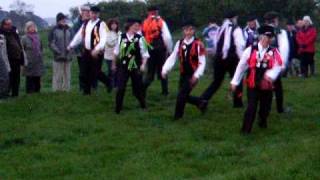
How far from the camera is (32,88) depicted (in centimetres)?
1986

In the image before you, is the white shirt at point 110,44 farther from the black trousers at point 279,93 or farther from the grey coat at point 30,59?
the black trousers at point 279,93

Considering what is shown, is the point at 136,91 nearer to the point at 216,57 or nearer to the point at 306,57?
the point at 216,57

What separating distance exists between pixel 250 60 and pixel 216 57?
2935 millimetres

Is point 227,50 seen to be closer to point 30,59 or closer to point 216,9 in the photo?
point 30,59

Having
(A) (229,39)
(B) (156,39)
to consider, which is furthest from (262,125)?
(B) (156,39)

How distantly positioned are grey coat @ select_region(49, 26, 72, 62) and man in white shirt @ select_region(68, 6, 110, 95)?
1443mm

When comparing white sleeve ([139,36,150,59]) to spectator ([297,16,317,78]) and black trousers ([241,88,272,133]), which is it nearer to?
black trousers ([241,88,272,133])

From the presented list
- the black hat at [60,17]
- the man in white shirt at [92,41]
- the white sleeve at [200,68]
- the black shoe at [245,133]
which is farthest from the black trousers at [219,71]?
the black hat at [60,17]

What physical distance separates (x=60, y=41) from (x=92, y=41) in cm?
230

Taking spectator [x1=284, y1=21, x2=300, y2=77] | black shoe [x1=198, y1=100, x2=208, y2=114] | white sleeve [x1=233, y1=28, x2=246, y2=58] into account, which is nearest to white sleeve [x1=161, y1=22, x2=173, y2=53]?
white sleeve [x1=233, y1=28, x2=246, y2=58]

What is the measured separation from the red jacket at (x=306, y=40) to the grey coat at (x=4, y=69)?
424 inches

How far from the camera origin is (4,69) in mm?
17703

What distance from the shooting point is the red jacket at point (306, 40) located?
985 inches

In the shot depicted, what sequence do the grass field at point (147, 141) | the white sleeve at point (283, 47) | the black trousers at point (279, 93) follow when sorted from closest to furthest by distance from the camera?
the grass field at point (147, 141), the white sleeve at point (283, 47), the black trousers at point (279, 93)
